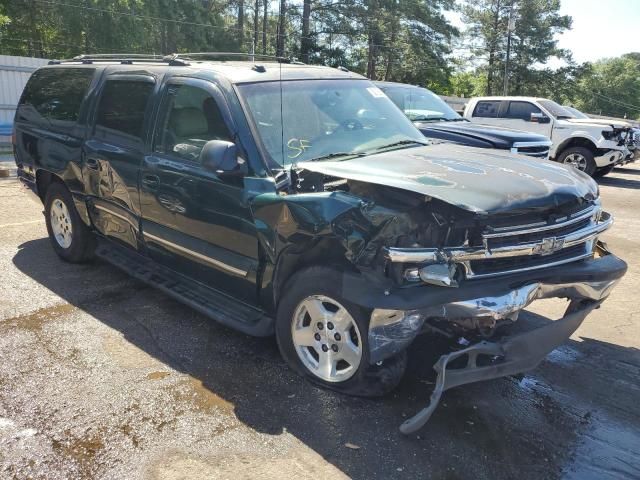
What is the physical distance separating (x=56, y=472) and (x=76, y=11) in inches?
1211

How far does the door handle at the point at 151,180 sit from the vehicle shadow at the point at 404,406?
109 centimetres

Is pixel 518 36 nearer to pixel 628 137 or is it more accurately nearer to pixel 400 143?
pixel 628 137

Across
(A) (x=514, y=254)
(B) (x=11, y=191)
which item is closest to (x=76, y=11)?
(B) (x=11, y=191)

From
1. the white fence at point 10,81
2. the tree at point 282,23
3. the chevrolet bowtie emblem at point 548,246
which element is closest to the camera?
the chevrolet bowtie emblem at point 548,246

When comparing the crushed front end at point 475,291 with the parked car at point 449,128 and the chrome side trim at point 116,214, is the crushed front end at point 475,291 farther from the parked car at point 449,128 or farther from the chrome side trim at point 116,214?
the parked car at point 449,128

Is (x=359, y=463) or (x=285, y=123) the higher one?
(x=285, y=123)

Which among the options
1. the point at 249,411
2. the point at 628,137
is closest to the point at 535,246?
the point at 249,411

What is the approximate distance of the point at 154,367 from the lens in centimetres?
379

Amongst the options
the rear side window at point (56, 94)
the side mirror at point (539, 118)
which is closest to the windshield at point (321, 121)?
the rear side window at point (56, 94)

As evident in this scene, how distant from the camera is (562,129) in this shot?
→ 44.1 feet

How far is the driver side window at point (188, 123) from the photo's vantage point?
3.91 m

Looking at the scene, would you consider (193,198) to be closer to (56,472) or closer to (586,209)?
(56,472)

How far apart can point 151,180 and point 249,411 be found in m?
1.99

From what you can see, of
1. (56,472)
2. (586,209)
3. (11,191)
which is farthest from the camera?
(11,191)
